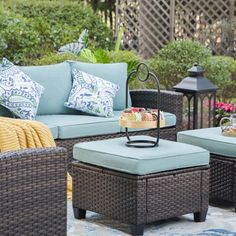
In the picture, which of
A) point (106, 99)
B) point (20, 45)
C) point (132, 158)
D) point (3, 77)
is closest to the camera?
point (132, 158)

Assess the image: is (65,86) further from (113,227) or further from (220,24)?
(220,24)

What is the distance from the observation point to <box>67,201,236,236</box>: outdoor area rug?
5508mm

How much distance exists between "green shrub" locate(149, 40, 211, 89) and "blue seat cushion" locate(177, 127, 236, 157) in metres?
4.45

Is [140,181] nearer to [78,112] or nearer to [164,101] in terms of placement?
[78,112]

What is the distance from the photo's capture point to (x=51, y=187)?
15.5 ft

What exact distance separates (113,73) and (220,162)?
1969 millimetres

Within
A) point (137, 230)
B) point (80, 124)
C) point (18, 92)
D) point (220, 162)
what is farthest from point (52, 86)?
point (137, 230)

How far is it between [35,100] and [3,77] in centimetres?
32

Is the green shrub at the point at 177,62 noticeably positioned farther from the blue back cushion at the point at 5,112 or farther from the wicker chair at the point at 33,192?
the wicker chair at the point at 33,192

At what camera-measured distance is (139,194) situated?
5387 millimetres

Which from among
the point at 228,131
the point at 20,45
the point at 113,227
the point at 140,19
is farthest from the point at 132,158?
the point at 140,19

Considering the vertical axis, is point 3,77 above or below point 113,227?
above

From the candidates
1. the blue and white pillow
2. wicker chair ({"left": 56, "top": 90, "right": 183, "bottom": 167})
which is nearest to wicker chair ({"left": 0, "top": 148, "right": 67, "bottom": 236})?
wicker chair ({"left": 56, "top": 90, "right": 183, "bottom": 167})

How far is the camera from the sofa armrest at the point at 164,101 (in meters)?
7.52
